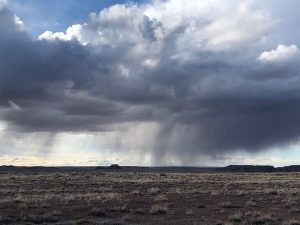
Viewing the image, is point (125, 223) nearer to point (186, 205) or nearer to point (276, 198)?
point (186, 205)

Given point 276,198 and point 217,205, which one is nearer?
point 217,205

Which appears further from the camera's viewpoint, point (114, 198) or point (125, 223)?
point (114, 198)

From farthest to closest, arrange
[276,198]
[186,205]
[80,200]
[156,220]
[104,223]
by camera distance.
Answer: [276,198] → [80,200] → [186,205] → [156,220] → [104,223]

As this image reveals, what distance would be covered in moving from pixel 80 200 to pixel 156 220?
1134cm

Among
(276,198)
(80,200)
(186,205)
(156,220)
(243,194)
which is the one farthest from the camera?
(243,194)

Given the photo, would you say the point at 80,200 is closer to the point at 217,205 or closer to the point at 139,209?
the point at 139,209

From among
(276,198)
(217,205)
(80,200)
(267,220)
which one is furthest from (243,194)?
(267,220)

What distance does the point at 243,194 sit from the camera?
140ft

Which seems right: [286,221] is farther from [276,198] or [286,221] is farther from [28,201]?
[28,201]

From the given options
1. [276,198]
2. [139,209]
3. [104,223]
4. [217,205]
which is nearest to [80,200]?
[139,209]

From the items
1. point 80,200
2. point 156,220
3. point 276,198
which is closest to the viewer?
point 156,220

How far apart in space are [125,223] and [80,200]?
12113 millimetres

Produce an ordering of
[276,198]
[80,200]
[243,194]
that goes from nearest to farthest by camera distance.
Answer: [80,200], [276,198], [243,194]

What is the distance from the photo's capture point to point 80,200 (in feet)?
119
